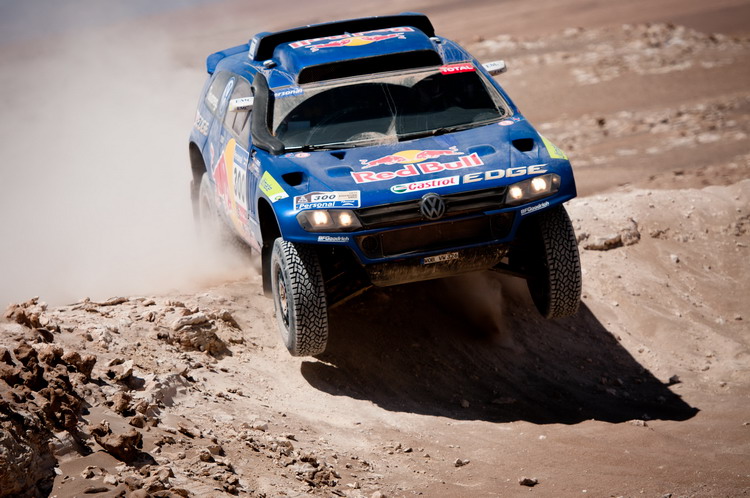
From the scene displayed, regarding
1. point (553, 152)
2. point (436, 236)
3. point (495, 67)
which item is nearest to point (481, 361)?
point (436, 236)

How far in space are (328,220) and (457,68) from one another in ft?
6.58

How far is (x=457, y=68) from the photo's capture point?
740cm

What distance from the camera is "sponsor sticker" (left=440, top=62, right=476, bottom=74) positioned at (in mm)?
7352

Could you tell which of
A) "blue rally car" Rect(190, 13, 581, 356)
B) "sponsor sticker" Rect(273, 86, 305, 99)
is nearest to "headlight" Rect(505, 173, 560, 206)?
"blue rally car" Rect(190, 13, 581, 356)

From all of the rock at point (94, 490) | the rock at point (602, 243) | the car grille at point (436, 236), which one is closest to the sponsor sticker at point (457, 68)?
the car grille at point (436, 236)

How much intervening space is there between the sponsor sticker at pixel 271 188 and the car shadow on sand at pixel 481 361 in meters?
1.36

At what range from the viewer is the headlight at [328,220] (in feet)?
19.9

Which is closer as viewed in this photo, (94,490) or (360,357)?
(94,490)

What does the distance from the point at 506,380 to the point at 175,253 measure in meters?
3.84

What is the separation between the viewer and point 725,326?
8547 mm

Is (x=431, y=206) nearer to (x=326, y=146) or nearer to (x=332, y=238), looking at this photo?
(x=332, y=238)

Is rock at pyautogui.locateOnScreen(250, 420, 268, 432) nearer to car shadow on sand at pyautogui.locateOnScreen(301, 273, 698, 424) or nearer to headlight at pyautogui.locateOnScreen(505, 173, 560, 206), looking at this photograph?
car shadow on sand at pyautogui.locateOnScreen(301, 273, 698, 424)

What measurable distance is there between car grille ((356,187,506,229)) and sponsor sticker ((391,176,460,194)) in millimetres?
76

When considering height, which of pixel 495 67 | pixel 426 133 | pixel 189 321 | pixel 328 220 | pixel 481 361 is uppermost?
pixel 495 67
